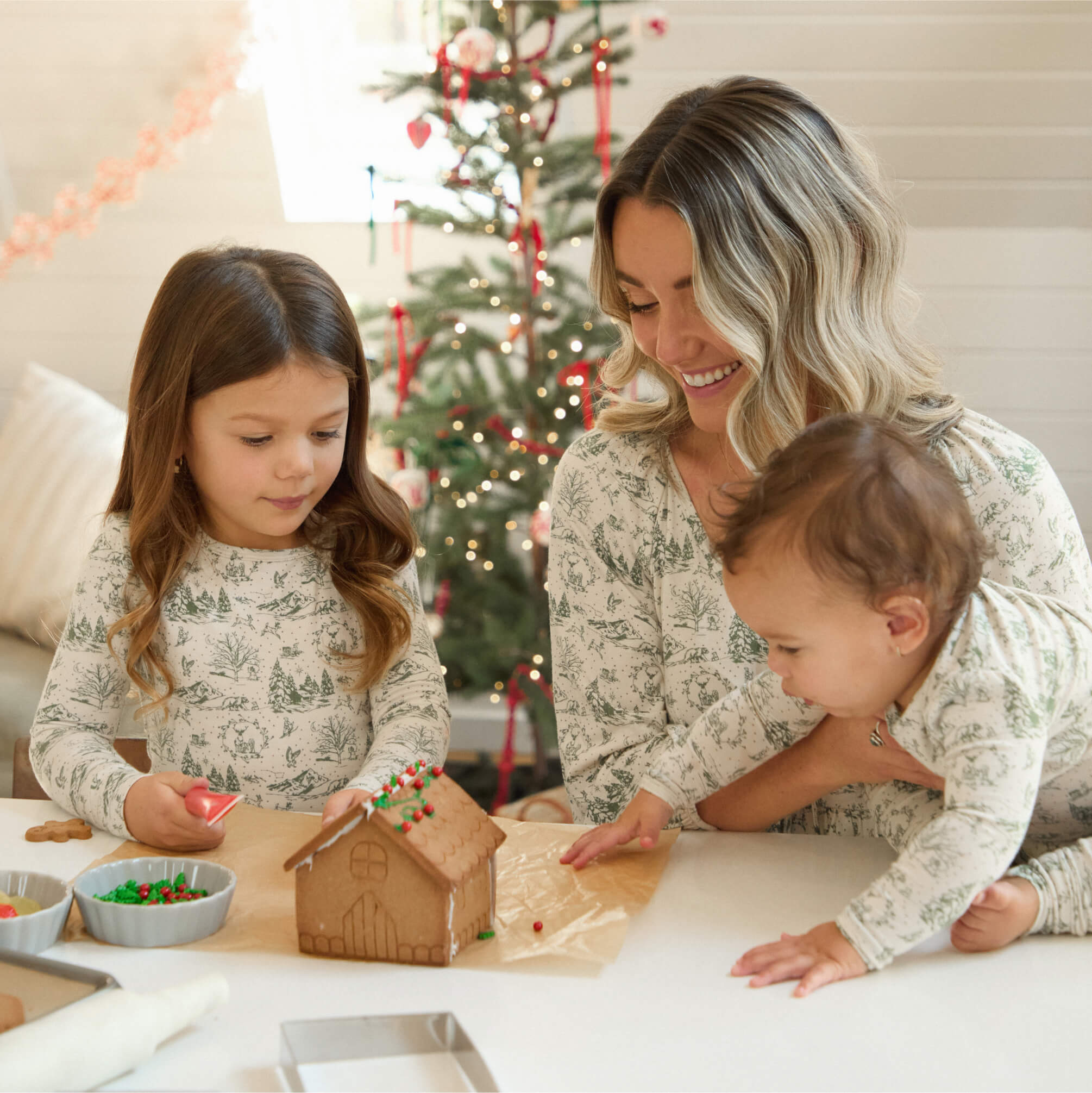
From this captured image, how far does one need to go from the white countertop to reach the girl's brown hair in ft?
1.09

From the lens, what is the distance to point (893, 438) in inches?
46.1

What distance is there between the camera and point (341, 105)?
3701 mm

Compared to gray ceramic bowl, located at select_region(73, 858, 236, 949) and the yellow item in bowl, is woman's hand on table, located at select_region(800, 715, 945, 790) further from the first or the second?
the yellow item in bowl

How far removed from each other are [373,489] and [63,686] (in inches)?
19.2

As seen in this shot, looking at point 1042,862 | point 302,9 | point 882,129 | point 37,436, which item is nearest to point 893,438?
point 1042,862

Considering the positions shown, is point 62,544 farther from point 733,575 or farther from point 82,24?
point 733,575

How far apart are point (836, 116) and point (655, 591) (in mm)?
1566

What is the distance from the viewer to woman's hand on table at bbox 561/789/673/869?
4.23 ft

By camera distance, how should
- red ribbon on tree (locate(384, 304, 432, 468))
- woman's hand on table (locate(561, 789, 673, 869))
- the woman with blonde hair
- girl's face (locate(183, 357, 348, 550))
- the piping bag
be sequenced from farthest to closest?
red ribbon on tree (locate(384, 304, 432, 468)) → girl's face (locate(183, 357, 348, 550)) → the woman with blonde hair → woman's hand on table (locate(561, 789, 673, 869)) → the piping bag

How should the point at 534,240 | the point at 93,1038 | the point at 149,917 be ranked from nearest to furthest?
the point at 93,1038, the point at 149,917, the point at 534,240

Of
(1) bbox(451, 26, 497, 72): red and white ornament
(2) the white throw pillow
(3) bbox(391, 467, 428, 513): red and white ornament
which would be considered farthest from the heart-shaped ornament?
(2) the white throw pillow

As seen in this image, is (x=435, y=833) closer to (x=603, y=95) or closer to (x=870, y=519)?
(x=870, y=519)

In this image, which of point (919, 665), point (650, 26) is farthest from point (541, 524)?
point (919, 665)

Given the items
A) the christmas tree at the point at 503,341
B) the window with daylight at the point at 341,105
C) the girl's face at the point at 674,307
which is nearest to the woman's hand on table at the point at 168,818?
the girl's face at the point at 674,307
